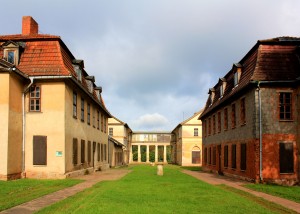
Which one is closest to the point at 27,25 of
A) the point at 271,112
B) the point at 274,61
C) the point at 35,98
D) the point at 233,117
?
the point at 35,98

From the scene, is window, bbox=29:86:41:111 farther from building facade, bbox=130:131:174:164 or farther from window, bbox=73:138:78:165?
building facade, bbox=130:131:174:164

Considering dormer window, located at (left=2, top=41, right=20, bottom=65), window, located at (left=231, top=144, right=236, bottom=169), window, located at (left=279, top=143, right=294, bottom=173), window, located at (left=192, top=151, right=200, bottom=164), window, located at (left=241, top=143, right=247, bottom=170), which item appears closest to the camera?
window, located at (left=279, top=143, right=294, bottom=173)

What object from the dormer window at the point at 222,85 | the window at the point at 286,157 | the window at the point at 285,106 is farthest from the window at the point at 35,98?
the dormer window at the point at 222,85

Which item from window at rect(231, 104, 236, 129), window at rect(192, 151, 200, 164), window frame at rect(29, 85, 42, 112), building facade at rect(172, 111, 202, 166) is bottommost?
window at rect(192, 151, 200, 164)

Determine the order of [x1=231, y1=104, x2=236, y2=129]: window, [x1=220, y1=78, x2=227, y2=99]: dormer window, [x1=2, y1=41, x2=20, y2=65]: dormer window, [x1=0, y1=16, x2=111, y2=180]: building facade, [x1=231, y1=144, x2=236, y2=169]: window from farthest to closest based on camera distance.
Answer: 1. [x1=220, y1=78, x2=227, y2=99]: dormer window
2. [x1=231, y1=104, x2=236, y2=129]: window
3. [x1=231, y1=144, x2=236, y2=169]: window
4. [x1=2, y1=41, x2=20, y2=65]: dormer window
5. [x1=0, y1=16, x2=111, y2=180]: building facade

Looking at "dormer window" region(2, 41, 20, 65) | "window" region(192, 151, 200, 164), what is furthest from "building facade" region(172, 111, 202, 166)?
"dormer window" region(2, 41, 20, 65)

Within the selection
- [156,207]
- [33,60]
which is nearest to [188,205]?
[156,207]

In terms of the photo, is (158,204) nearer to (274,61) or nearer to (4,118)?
(4,118)

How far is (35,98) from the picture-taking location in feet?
74.2

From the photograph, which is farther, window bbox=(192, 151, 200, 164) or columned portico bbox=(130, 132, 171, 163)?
columned portico bbox=(130, 132, 171, 163)

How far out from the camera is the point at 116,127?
69.7 metres

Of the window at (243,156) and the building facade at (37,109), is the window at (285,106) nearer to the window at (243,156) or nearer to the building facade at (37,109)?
the window at (243,156)

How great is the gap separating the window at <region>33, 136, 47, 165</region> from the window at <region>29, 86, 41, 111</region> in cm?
186

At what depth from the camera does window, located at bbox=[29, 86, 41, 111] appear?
890 inches
